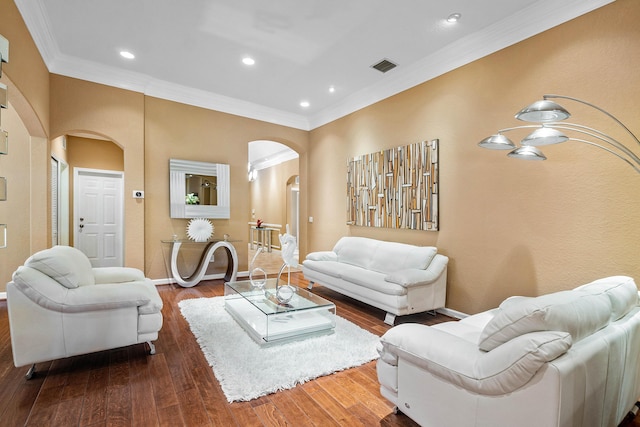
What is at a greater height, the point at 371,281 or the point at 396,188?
the point at 396,188

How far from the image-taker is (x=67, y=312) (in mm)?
2299

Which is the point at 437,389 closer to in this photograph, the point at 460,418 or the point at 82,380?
the point at 460,418

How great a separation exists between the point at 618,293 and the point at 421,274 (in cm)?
184

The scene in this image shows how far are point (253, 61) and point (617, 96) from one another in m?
3.82

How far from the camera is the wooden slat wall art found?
3.97m

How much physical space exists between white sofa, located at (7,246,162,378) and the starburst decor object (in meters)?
2.48

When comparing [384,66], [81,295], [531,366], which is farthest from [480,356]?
[384,66]

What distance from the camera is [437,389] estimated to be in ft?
5.12

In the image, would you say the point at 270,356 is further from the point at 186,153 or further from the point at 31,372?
the point at 186,153

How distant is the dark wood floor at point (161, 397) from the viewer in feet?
6.11

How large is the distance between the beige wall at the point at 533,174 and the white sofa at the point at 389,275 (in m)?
0.26

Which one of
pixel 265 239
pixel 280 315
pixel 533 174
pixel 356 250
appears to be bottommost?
pixel 280 315

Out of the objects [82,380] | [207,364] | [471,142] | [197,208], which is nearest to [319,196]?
[197,208]

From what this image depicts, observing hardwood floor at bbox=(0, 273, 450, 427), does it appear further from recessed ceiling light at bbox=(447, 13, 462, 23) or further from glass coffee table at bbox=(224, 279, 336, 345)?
recessed ceiling light at bbox=(447, 13, 462, 23)
